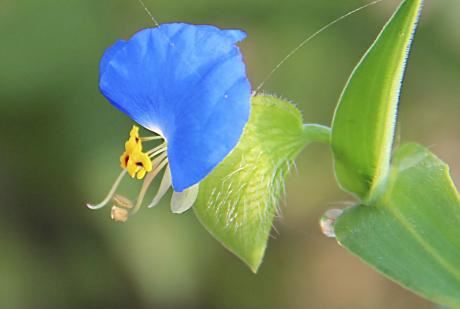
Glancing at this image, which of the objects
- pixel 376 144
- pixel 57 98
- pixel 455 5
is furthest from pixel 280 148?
pixel 455 5

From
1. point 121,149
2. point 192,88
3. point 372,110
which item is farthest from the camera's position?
point 121,149

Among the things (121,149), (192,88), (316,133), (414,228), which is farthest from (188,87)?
(121,149)

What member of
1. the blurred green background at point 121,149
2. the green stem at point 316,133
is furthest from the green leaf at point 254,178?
the blurred green background at point 121,149

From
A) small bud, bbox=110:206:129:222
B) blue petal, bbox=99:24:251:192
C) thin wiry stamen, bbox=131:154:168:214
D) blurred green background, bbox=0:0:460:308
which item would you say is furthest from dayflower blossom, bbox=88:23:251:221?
blurred green background, bbox=0:0:460:308

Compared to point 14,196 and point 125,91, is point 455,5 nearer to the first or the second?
point 14,196

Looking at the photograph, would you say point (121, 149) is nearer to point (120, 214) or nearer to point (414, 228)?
point (120, 214)

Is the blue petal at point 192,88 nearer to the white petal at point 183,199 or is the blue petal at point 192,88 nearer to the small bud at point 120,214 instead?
the white petal at point 183,199

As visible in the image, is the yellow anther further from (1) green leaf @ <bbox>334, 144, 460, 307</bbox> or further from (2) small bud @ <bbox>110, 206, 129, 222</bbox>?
(1) green leaf @ <bbox>334, 144, 460, 307</bbox>
